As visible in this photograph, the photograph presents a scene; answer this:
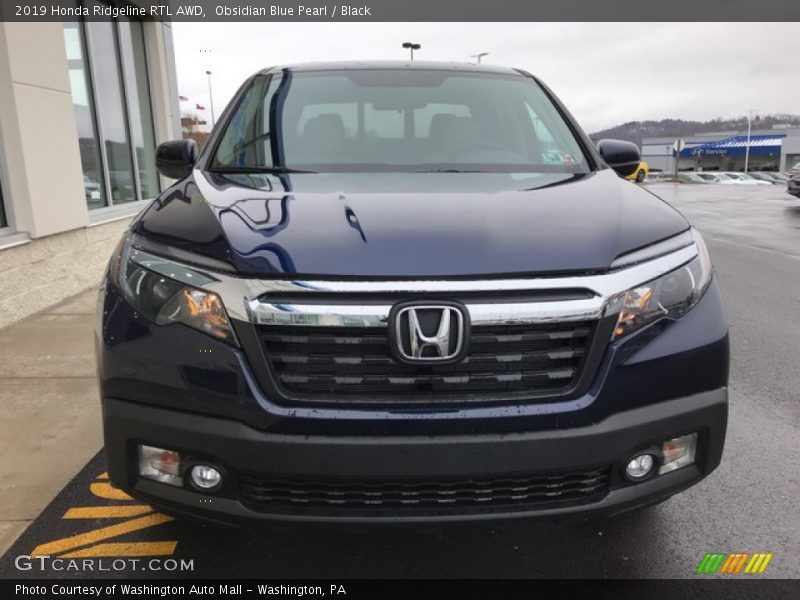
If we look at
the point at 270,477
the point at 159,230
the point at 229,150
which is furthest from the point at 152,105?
the point at 270,477

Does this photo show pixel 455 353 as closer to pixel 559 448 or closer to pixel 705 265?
pixel 559 448

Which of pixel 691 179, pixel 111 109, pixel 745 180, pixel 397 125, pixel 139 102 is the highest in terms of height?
pixel 139 102

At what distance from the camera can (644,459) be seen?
1.83 m

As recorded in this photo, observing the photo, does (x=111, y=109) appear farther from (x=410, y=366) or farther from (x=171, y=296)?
(x=410, y=366)

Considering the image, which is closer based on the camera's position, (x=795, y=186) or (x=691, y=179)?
(x=795, y=186)

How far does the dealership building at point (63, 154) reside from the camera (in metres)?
5.32

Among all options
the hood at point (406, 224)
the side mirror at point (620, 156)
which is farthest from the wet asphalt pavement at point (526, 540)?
the side mirror at point (620, 156)

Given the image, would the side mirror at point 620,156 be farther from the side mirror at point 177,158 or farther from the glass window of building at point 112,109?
the glass window of building at point 112,109

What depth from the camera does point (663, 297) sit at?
1815 millimetres

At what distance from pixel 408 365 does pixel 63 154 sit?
5.62 meters

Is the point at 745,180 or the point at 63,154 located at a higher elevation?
the point at 63,154

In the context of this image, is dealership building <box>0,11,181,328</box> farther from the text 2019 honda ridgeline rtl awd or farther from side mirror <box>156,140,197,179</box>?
the text 2019 honda ridgeline rtl awd

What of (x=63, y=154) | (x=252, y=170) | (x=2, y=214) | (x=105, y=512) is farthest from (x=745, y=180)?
(x=105, y=512)

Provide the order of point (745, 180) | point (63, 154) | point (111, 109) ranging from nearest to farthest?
1. point (63, 154)
2. point (111, 109)
3. point (745, 180)
